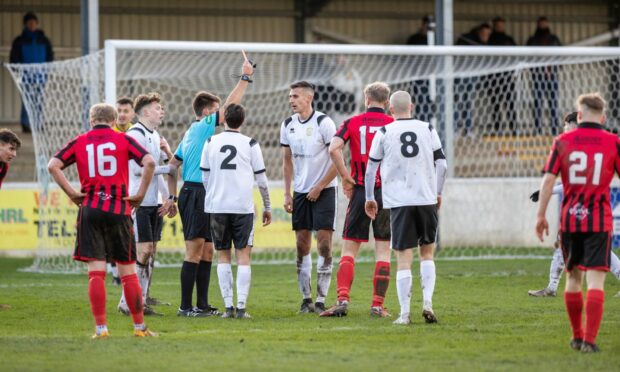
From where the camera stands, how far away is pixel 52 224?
690 inches

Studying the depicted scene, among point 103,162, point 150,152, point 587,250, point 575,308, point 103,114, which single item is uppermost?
point 103,114

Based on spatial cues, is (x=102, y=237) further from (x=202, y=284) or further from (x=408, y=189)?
(x=408, y=189)

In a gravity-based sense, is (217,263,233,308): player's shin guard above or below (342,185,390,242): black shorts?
below

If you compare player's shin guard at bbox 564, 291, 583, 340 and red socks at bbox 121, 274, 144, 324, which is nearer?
player's shin guard at bbox 564, 291, 583, 340

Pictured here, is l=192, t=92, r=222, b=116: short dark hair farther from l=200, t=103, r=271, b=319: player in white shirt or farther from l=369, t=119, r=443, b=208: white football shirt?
l=369, t=119, r=443, b=208: white football shirt

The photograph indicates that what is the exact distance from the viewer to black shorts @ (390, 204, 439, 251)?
9430 mm

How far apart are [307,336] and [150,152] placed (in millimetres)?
2652

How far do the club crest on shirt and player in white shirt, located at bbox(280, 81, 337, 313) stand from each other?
3.14m

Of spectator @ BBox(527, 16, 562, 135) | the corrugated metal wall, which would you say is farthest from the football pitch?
the corrugated metal wall

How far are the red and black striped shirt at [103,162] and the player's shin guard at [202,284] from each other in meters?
2.16

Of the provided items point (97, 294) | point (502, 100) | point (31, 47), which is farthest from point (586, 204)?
point (31, 47)

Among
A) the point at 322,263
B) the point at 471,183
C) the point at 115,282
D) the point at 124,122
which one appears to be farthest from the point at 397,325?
the point at 471,183

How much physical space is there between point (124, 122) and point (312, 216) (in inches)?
104

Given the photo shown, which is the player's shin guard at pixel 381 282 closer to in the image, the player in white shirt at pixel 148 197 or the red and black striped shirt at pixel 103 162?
the player in white shirt at pixel 148 197
